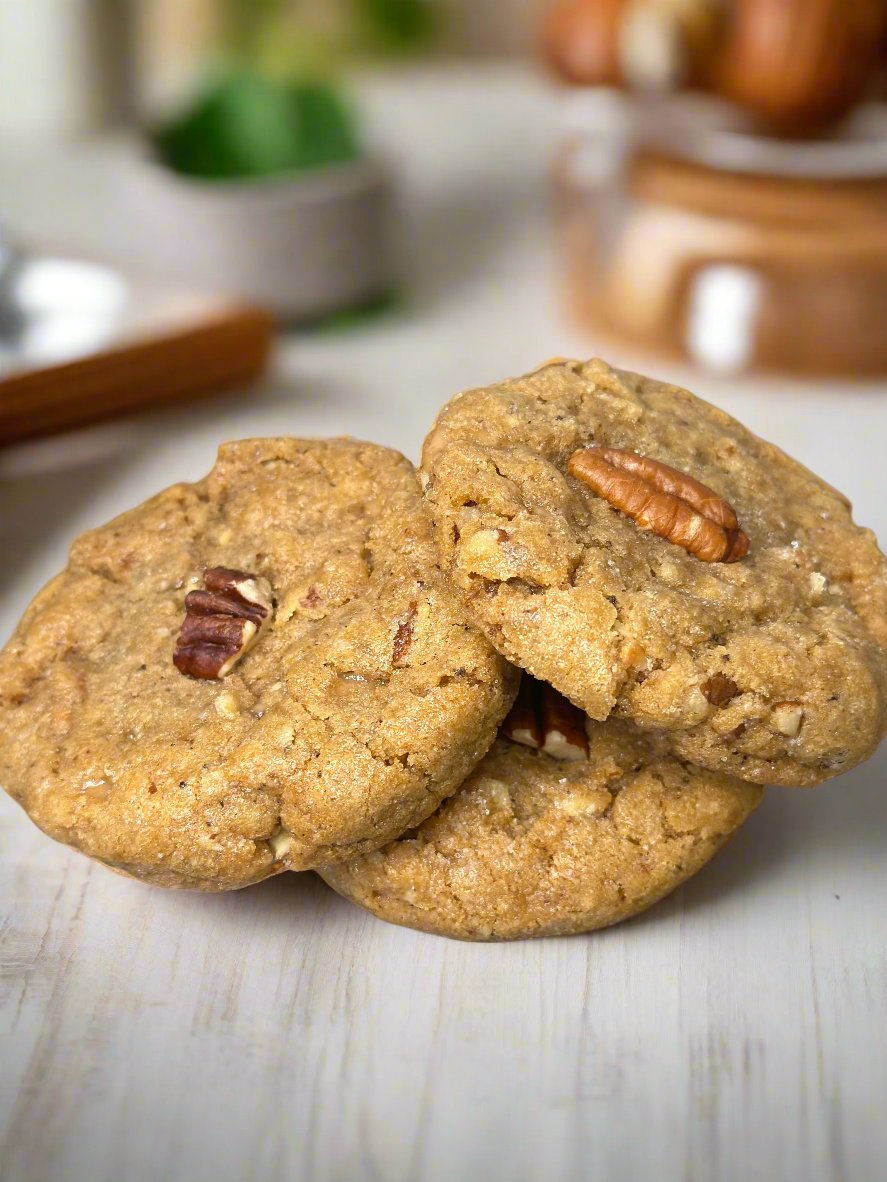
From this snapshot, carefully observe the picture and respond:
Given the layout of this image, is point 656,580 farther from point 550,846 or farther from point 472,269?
point 472,269

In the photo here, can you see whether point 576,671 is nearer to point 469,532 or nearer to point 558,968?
point 469,532

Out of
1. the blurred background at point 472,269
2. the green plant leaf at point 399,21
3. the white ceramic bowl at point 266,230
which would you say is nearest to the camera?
the blurred background at point 472,269

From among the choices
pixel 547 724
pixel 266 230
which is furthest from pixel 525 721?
pixel 266 230

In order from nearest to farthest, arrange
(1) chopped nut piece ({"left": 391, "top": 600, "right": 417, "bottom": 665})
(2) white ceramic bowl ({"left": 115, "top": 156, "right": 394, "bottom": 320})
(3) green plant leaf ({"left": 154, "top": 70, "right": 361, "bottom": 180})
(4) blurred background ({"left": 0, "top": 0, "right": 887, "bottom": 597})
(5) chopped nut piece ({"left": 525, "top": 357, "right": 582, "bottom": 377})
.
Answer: (1) chopped nut piece ({"left": 391, "top": 600, "right": 417, "bottom": 665}) < (5) chopped nut piece ({"left": 525, "top": 357, "right": 582, "bottom": 377}) < (4) blurred background ({"left": 0, "top": 0, "right": 887, "bottom": 597}) < (2) white ceramic bowl ({"left": 115, "top": 156, "right": 394, "bottom": 320}) < (3) green plant leaf ({"left": 154, "top": 70, "right": 361, "bottom": 180})

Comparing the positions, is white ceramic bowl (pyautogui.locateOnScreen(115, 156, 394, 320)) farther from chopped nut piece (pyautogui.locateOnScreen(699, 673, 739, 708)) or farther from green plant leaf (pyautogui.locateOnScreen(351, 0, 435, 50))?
green plant leaf (pyautogui.locateOnScreen(351, 0, 435, 50))

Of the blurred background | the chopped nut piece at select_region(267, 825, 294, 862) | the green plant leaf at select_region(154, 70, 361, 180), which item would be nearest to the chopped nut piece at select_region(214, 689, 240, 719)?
the chopped nut piece at select_region(267, 825, 294, 862)

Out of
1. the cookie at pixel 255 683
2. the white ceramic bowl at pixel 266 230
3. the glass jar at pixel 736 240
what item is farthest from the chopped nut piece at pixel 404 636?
the white ceramic bowl at pixel 266 230

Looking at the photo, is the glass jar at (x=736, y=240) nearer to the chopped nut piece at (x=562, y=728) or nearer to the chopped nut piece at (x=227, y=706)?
the chopped nut piece at (x=562, y=728)
